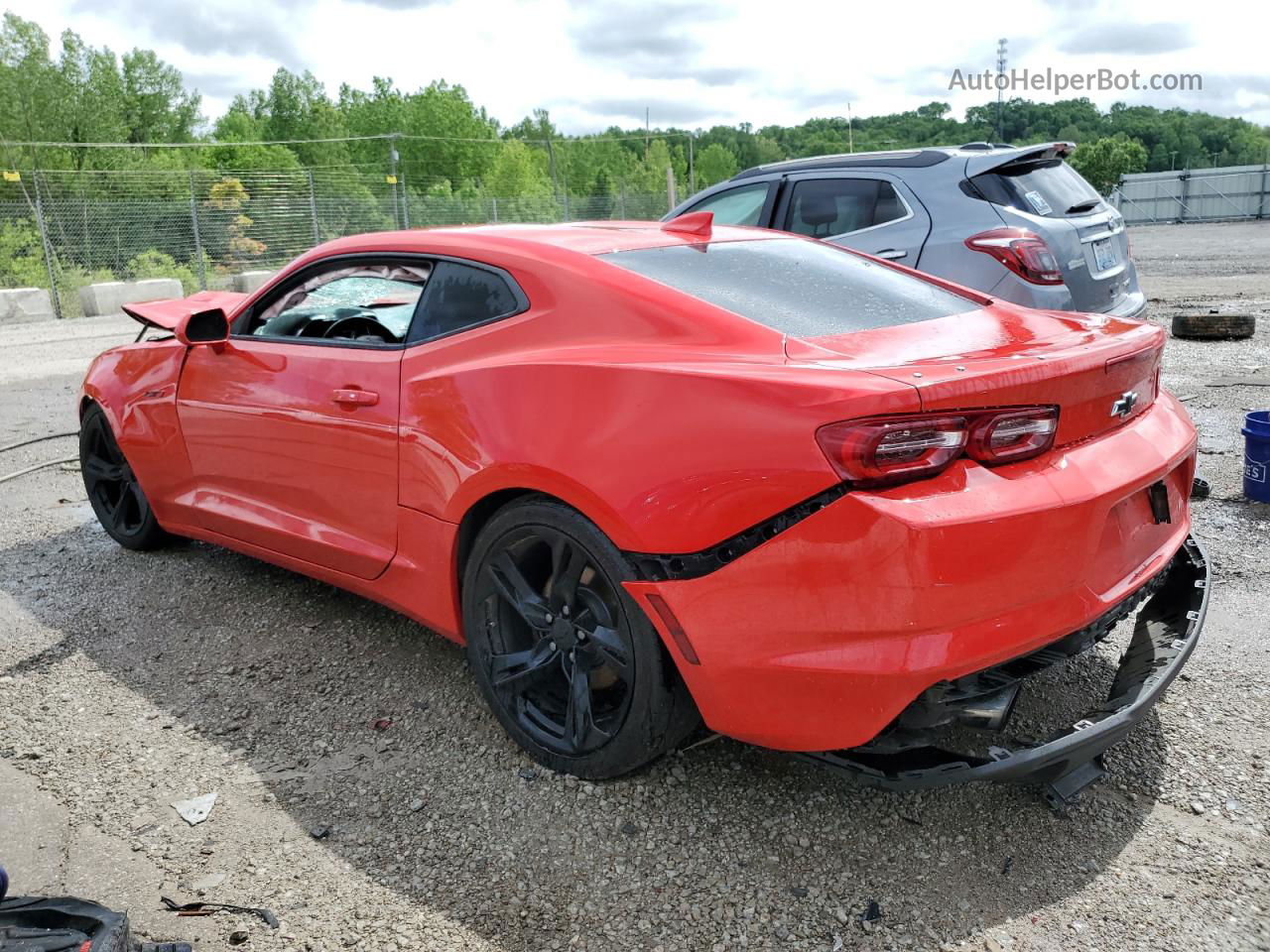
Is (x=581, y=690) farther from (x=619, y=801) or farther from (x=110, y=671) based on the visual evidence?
(x=110, y=671)

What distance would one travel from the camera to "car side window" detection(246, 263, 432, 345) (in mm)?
3555

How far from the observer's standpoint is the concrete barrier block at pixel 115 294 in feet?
63.9

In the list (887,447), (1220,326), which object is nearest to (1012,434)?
(887,447)

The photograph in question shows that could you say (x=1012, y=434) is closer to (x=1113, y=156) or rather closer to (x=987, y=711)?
(x=987, y=711)

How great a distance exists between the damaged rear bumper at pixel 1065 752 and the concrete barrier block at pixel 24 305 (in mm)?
19665

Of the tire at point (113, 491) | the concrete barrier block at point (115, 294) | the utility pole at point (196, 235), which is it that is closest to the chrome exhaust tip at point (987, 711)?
the tire at point (113, 491)

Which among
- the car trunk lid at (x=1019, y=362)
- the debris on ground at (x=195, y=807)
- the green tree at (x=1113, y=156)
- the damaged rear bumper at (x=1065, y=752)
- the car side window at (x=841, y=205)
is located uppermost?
the green tree at (x=1113, y=156)

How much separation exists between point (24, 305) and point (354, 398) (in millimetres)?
18194

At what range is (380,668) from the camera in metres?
3.75

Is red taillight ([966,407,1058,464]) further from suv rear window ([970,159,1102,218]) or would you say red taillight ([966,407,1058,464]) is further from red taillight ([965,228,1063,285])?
suv rear window ([970,159,1102,218])

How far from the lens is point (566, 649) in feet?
9.53

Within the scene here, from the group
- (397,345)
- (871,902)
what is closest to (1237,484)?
(871,902)

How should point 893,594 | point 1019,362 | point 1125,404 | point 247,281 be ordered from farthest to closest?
1. point 247,281
2. point 1125,404
3. point 1019,362
4. point 893,594

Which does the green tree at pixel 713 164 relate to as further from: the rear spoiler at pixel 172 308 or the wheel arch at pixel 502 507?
the wheel arch at pixel 502 507
